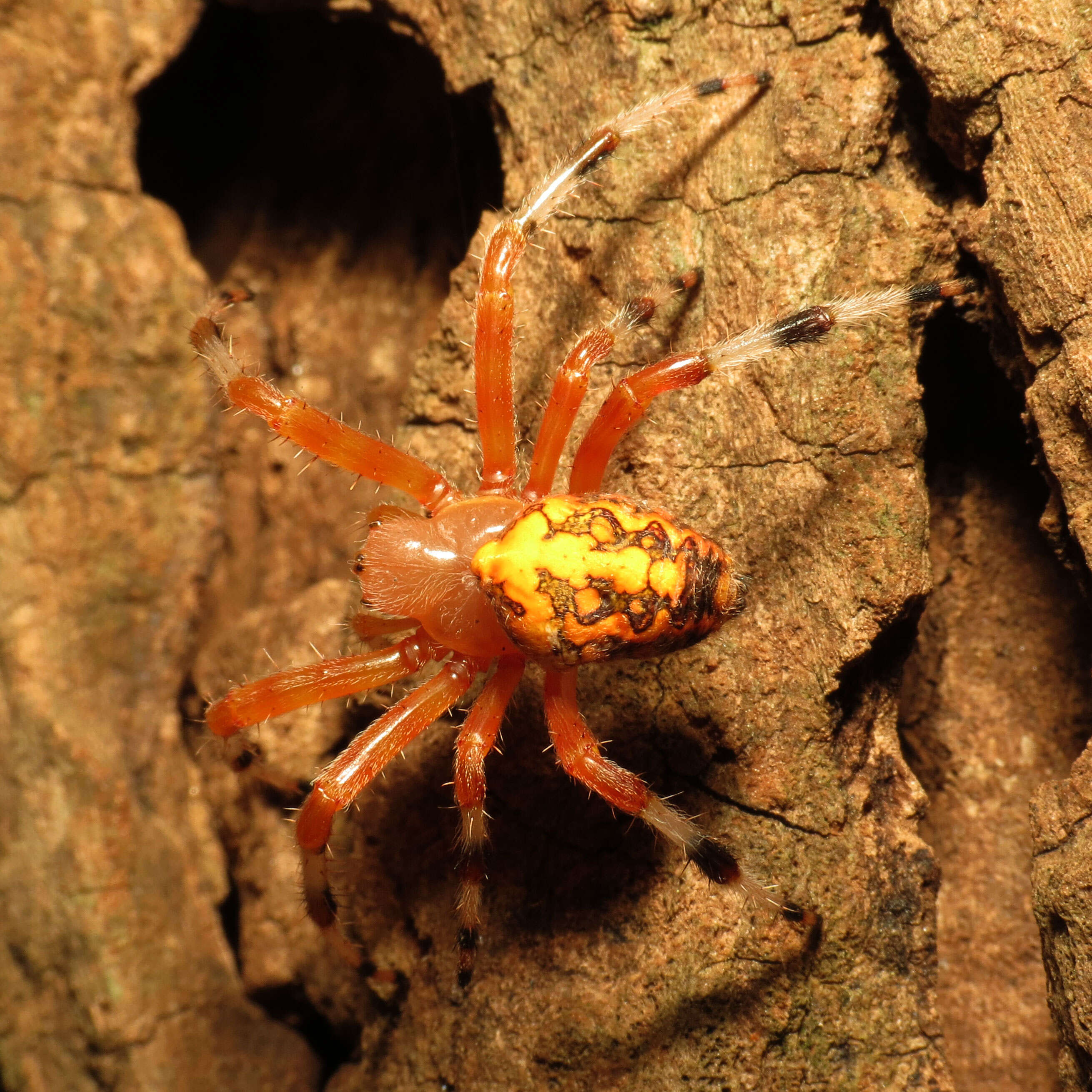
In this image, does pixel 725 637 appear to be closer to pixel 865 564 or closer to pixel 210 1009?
pixel 865 564

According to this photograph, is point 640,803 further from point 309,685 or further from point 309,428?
point 309,428

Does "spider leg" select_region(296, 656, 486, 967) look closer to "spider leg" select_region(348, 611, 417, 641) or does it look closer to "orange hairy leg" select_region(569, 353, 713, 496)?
"spider leg" select_region(348, 611, 417, 641)

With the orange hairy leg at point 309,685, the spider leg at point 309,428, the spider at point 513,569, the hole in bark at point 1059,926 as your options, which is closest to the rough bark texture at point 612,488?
A: the hole in bark at point 1059,926

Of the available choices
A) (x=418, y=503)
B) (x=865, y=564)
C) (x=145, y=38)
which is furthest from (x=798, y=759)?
(x=145, y=38)

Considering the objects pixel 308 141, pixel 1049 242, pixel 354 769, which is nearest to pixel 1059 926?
pixel 1049 242

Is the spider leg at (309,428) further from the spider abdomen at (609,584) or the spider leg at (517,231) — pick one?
the spider abdomen at (609,584)

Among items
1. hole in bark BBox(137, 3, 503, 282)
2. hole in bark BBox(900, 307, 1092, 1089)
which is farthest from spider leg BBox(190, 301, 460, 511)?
hole in bark BBox(900, 307, 1092, 1089)
